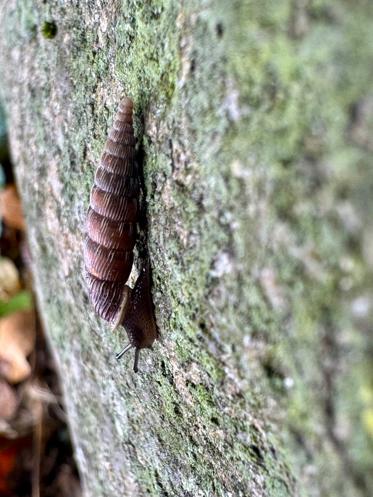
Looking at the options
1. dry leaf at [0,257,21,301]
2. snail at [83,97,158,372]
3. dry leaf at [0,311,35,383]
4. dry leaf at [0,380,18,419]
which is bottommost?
dry leaf at [0,380,18,419]

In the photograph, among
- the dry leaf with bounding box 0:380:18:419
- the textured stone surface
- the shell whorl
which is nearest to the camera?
the textured stone surface

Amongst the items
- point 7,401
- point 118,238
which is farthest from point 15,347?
point 118,238

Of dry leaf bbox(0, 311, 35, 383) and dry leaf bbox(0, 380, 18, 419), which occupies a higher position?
dry leaf bbox(0, 311, 35, 383)

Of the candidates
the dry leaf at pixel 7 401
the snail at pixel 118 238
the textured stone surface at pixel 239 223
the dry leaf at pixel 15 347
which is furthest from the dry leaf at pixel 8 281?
the snail at pixel 118 238

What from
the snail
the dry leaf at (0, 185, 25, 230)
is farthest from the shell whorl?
the dry leaf at (0, 185, 25, 230)

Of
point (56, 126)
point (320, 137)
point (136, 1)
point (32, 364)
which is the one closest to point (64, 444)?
point (32, 364)

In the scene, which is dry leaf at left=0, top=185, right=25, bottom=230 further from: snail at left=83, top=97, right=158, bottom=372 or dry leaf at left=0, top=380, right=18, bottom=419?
snail at left=83, top=97, right=158, bottom=372

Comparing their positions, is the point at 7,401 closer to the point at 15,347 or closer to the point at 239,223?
the point at 15,347
